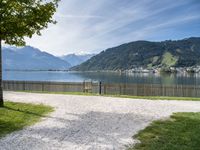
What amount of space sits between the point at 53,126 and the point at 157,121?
6365 mm

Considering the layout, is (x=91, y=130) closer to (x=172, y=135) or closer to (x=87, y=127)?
(x=87, y=127)

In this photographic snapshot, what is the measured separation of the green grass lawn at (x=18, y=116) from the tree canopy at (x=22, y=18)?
483cm

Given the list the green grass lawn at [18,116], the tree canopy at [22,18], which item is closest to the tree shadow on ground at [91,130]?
the green grass lawn at [18,116]

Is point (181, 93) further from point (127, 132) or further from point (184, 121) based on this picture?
point (127, 132)

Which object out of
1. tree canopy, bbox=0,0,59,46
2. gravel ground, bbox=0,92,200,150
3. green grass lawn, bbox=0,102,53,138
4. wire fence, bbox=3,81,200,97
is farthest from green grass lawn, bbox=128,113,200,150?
wire fence, bbox=3,81,200,97

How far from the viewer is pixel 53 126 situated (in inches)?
639

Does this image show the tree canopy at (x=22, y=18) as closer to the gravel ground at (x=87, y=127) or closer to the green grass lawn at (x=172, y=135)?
the gravel ground at (x=87, y=127)

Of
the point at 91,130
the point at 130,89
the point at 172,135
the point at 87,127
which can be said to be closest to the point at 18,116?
the point at 87,127

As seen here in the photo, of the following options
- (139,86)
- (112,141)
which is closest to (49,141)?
(112,141)

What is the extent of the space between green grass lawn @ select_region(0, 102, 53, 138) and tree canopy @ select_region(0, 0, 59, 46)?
4.83 meters

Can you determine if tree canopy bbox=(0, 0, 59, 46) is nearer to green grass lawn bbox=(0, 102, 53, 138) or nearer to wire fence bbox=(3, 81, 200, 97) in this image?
green grass lawn bbox=(0, 102, 53, 138)

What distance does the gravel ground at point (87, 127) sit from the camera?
41.1ft

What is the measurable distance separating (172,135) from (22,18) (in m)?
12.8

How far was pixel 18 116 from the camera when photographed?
1898 cm
